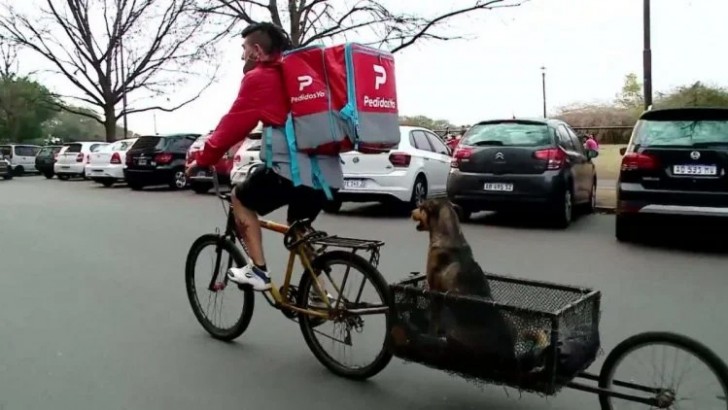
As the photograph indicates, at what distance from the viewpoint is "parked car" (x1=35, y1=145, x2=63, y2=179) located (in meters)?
32.6

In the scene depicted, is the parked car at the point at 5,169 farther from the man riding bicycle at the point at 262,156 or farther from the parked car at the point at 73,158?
the man riding bicycle at the point at 262,156

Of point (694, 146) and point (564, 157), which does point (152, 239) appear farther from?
point (694, 146)

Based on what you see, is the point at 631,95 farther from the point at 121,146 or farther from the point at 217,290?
the point at 217,290

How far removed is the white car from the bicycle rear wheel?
18.6 meters

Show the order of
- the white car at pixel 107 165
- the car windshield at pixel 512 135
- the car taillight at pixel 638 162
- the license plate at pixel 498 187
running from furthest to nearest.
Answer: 1. the white car at pixel 107 165
2. the car windshield at pixel 512 135
3. the license plate at pixel 498 187
4. the car taillight at pixel 638 162

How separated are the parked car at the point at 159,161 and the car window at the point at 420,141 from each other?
960 centimetres

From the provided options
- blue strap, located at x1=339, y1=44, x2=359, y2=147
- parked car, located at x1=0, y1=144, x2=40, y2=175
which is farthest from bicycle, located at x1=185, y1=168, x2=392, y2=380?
parked car, located at x1=0, y1=144, x2=40, y2=175

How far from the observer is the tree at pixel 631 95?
4358 centimetres

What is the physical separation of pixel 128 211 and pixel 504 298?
1175 cm

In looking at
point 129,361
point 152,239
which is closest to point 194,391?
point 129,361

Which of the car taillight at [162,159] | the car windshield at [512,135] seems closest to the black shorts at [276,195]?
the car windshield at [512,135]

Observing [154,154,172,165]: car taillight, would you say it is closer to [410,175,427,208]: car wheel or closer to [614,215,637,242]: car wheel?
[410,175,427,208]: car wheel

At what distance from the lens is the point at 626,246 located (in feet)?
29.8

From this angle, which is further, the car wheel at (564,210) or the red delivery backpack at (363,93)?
the car wheel at (564,210)
